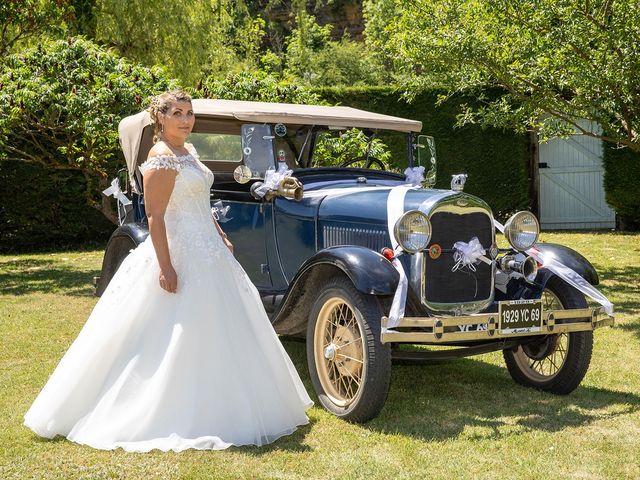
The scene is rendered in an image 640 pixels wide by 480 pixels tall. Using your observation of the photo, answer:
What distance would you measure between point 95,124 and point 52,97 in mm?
768

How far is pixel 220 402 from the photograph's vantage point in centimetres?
420

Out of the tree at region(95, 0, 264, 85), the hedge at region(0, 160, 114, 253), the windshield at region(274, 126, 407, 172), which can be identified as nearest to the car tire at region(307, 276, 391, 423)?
the windshield at region(274, 126, 407, 172)

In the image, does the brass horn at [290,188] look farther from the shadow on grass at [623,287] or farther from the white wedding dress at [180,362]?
the shadow on grass at [623,287]

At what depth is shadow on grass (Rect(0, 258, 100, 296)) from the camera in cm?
1008

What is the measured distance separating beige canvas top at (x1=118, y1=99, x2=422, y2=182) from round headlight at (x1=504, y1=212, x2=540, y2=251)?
159cm

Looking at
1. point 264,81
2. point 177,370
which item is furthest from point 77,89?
point 177,370

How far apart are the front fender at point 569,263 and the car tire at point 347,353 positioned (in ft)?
4.38

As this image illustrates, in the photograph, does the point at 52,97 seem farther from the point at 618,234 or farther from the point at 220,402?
the point at 618,234

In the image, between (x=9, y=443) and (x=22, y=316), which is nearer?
(x=9, y=443)

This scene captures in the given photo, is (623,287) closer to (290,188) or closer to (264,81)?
(264,81)

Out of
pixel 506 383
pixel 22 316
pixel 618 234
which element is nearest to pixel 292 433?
pixel 506 383

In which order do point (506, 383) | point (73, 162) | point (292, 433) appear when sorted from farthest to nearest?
point (73, 162), point (506, 383), point (292, 433)

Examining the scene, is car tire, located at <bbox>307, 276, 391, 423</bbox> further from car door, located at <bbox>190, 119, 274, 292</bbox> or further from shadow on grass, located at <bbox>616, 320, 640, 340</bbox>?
shadow on grass, located at <bbox>616, 320, 640, 340</bbox>

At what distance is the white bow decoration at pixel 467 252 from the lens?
493 centimetres
